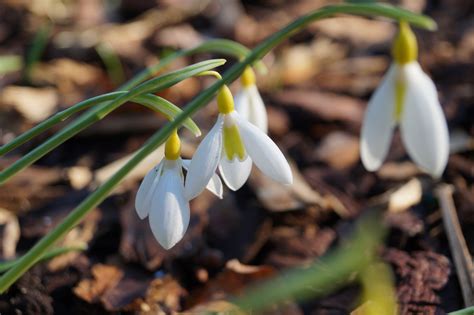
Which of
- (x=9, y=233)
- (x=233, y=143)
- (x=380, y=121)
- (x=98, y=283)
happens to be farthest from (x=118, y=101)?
(x=9, y=233)

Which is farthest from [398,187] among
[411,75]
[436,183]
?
[411,75]

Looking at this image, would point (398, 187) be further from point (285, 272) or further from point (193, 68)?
point (193, 68)

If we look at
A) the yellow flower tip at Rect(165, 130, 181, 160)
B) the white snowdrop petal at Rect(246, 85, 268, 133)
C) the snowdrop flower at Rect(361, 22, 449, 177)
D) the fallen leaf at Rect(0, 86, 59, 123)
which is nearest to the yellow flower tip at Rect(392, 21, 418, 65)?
the snowdrop flower at Rect(361, 22, 449, 177)

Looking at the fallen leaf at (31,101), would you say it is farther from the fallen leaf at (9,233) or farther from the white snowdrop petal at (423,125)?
the white snowdrop petal at (423,125)

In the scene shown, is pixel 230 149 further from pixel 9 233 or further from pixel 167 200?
pixel 9 233

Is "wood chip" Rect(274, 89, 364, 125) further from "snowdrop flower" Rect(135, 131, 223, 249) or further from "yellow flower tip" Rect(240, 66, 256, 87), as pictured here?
"snowdrop flower" Rect(135, 131, 223, 249)

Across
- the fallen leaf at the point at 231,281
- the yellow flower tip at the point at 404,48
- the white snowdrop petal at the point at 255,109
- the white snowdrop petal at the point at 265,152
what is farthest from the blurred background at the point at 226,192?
the yellow flower tip at the point at 404,48
